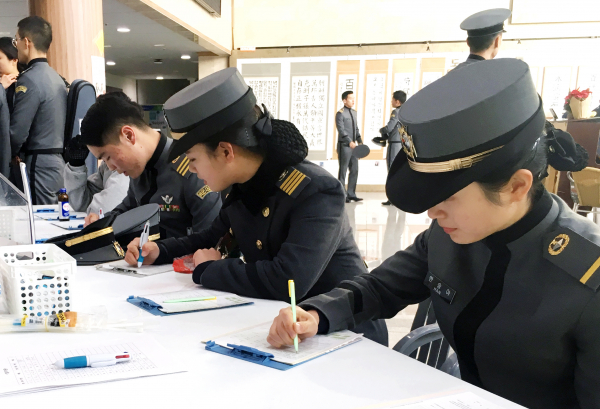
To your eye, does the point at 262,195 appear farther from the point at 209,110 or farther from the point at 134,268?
the point at 134,268

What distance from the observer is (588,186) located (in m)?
3.92

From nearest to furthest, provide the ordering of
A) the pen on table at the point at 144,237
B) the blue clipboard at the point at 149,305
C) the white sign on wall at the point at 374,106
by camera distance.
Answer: the blue clipboard at the point at 149,305, the pen on table at the point at 144,237, the white sign on wall at the point at 374,106

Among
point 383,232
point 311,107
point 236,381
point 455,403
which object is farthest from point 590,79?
point 236,381

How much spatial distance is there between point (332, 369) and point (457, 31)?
7.94 meters

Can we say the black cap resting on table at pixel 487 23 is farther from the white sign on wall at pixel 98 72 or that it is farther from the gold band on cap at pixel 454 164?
the white sign on wall at pixel 98 72

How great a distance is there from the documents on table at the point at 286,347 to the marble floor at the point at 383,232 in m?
1.44

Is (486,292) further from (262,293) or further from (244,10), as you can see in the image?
(244,10)

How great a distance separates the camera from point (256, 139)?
1301 mm

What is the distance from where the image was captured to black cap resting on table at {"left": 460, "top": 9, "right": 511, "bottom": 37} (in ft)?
8.61

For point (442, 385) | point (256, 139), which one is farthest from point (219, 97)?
point (442, 385)

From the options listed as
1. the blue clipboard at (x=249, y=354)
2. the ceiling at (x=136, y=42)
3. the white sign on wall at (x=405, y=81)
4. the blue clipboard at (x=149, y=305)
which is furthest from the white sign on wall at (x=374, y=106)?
the blue clipboard at (x=249, y=354)

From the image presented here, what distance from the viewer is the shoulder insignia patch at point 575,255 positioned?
0.73 m

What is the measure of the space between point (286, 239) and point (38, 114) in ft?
8.63

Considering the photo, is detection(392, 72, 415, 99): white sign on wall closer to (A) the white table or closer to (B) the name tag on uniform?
(B) the name tag on uniform
